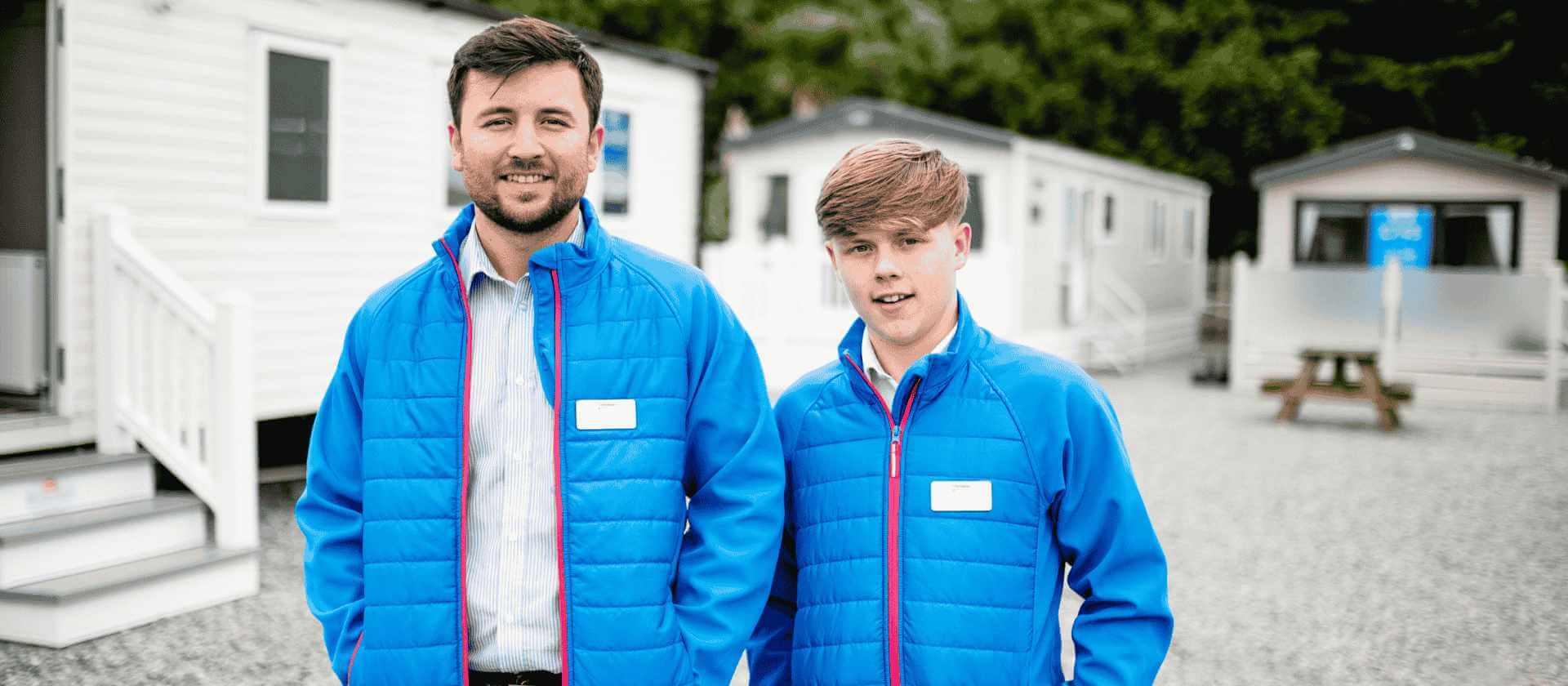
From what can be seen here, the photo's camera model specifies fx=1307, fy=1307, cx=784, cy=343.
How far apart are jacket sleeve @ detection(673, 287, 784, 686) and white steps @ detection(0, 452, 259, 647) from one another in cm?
404

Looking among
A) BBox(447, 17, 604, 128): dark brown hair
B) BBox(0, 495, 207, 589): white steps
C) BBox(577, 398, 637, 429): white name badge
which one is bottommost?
BBox(0, 495, 207, 589): white steps

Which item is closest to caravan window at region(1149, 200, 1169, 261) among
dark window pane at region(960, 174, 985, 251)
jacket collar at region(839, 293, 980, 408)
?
dark window pane at region(960, 174, 985, 251)

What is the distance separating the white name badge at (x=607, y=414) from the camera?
2145 millimetres

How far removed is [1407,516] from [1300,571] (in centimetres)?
213

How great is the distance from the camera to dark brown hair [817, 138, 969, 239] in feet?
7.27

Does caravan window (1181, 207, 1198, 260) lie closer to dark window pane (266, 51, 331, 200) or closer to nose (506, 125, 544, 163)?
dark window pane (266, 51, 331, 200)

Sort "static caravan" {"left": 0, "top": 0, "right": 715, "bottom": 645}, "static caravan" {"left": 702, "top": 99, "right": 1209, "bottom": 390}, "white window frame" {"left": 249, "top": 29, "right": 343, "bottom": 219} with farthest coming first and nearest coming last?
1. "static caravan" {"left": 702, "top": 99, "right": 1209, "bottom": 390}
2. "white window frame" {"left": 249, "top": 29, "right": 343, "bottom": 219}
3. "static caravan" {"left": 0, "top": 0, "right": 715, "bottom": 645}

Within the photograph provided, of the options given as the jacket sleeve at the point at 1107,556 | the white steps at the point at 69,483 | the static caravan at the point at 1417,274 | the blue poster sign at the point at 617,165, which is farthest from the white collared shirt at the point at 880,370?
the static caravan at the point at 1417,274

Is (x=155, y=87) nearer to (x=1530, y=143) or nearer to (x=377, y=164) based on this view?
(x=377, y=164)

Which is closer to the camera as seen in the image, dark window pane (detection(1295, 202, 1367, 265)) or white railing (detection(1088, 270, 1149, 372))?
dark window pane (detection(1295, 202, 1367, 265))

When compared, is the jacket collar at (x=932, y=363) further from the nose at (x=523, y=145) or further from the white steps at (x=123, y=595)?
the white steps at (x=123, y=595)

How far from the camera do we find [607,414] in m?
2.15

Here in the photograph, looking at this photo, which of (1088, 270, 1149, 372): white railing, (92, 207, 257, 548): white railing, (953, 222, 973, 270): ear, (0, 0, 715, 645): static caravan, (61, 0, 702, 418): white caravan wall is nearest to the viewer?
(953, 222, 973, 270): ear

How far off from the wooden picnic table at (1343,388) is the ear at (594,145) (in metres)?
12.3
